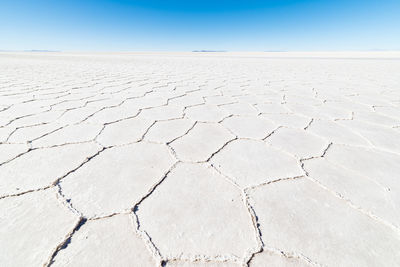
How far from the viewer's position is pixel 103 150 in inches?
42.4

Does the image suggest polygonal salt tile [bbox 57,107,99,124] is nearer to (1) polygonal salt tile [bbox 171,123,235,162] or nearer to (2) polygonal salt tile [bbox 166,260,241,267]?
(1) polygonal salt tile [bbox 171,123,235,162]

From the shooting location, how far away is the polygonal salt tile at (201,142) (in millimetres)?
1055

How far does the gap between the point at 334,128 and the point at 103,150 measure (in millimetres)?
1557

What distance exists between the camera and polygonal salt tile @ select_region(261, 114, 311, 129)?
1502 millimetres

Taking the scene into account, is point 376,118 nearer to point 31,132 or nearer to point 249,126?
point 249,126

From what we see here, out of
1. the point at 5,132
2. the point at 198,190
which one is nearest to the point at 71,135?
the point at 5,132

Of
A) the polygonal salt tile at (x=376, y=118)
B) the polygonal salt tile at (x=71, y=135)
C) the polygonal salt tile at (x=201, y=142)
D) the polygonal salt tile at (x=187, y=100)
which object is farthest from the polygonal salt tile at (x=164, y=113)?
the polygonal salt tile at (x=376, y=118)

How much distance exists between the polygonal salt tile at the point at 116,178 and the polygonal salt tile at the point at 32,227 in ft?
0.18

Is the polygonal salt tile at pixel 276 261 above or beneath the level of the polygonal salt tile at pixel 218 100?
above

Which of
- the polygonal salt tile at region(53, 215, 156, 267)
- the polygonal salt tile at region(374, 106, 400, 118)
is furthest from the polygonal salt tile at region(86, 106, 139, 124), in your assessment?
the polygonal salt tile at region(374, 106, 400, 118)

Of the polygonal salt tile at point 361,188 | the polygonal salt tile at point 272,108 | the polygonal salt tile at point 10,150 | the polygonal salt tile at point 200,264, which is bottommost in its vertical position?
the polygonal salt tile at point 272,108

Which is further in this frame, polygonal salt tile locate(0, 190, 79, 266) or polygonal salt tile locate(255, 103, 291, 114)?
polygonal salt tile locate(255, 103, 291, 114)

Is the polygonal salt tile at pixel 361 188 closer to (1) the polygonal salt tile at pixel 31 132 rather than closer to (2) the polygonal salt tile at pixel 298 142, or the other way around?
(2) the polygonal salt tile at pixel 298 142

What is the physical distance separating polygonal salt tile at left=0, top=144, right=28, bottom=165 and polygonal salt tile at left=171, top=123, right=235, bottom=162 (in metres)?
0.81
